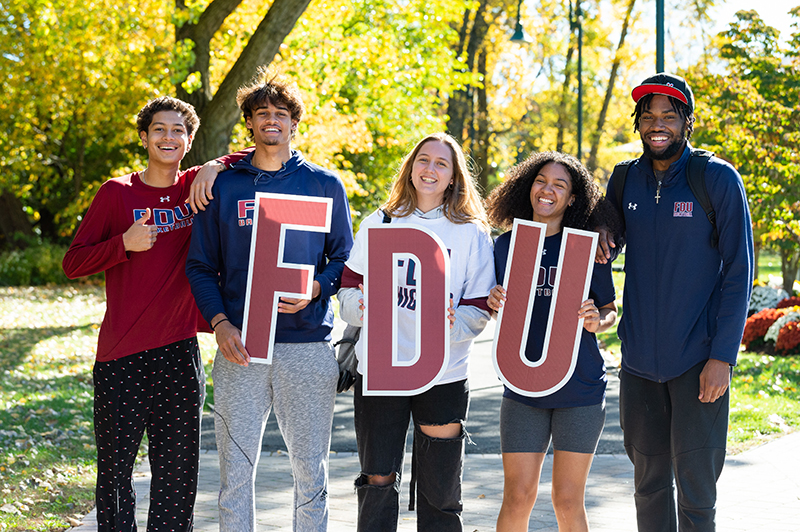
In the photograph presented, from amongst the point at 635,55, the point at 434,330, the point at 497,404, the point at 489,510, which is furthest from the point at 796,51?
the point at 635,55

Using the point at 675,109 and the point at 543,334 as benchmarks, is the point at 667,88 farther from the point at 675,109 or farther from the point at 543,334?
the point at 543,334

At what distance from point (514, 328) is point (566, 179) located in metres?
0.73

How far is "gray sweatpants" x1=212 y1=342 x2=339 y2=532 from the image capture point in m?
3.67

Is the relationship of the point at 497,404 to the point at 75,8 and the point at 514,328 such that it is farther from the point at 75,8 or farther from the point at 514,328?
the point at 75,8

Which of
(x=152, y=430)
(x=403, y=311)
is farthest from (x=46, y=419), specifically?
(x=403, y=311)

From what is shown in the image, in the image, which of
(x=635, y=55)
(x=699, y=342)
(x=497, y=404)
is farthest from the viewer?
(x=635, y=55)

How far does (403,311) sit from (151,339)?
1221 millimetres

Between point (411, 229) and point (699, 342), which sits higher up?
point (411, 229)

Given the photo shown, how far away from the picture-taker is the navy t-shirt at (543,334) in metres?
3.59

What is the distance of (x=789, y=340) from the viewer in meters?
10.7

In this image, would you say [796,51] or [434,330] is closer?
[434,330]

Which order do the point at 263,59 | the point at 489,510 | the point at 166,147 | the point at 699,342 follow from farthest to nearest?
1. the point at 263,59
2. the point at 489,510
3. the point at 166,147
4. the point at 699,342

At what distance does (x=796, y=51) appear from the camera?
43.4 feet

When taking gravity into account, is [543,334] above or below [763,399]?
above
